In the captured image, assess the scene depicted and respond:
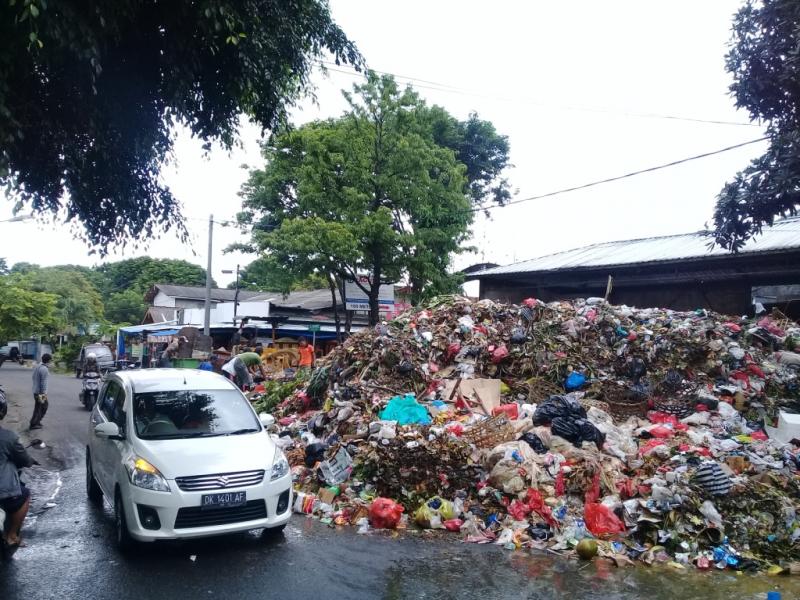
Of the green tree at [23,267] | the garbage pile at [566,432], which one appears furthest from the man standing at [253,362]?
the green tree at [23,267]

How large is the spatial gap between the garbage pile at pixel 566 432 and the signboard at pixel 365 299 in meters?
7.65

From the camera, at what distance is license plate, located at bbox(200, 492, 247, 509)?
219 inches

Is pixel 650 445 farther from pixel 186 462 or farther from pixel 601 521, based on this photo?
pixel 186 462

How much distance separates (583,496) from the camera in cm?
753

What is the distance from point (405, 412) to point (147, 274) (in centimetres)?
5893

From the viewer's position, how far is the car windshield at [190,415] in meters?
6.40

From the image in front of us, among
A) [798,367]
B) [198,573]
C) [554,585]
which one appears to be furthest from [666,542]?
[798,367]

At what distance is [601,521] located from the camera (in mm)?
6887

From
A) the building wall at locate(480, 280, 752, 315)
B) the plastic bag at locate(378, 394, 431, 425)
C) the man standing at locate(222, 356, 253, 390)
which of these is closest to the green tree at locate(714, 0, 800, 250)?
the plastic bag at locate(378, 394, 431, 425)

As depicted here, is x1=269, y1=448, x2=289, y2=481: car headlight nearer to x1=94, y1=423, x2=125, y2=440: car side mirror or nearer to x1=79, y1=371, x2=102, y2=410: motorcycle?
x1=94, y1=423, x2=125, y2=440: car side mirror

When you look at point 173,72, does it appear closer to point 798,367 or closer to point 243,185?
point 798,367

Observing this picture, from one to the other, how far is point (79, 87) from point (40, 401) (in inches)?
380

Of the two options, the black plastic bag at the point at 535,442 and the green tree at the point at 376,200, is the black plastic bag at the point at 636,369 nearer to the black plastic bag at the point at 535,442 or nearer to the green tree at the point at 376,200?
the black plastic bag at the point at 535,442

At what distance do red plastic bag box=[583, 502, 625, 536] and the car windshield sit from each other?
381cm
